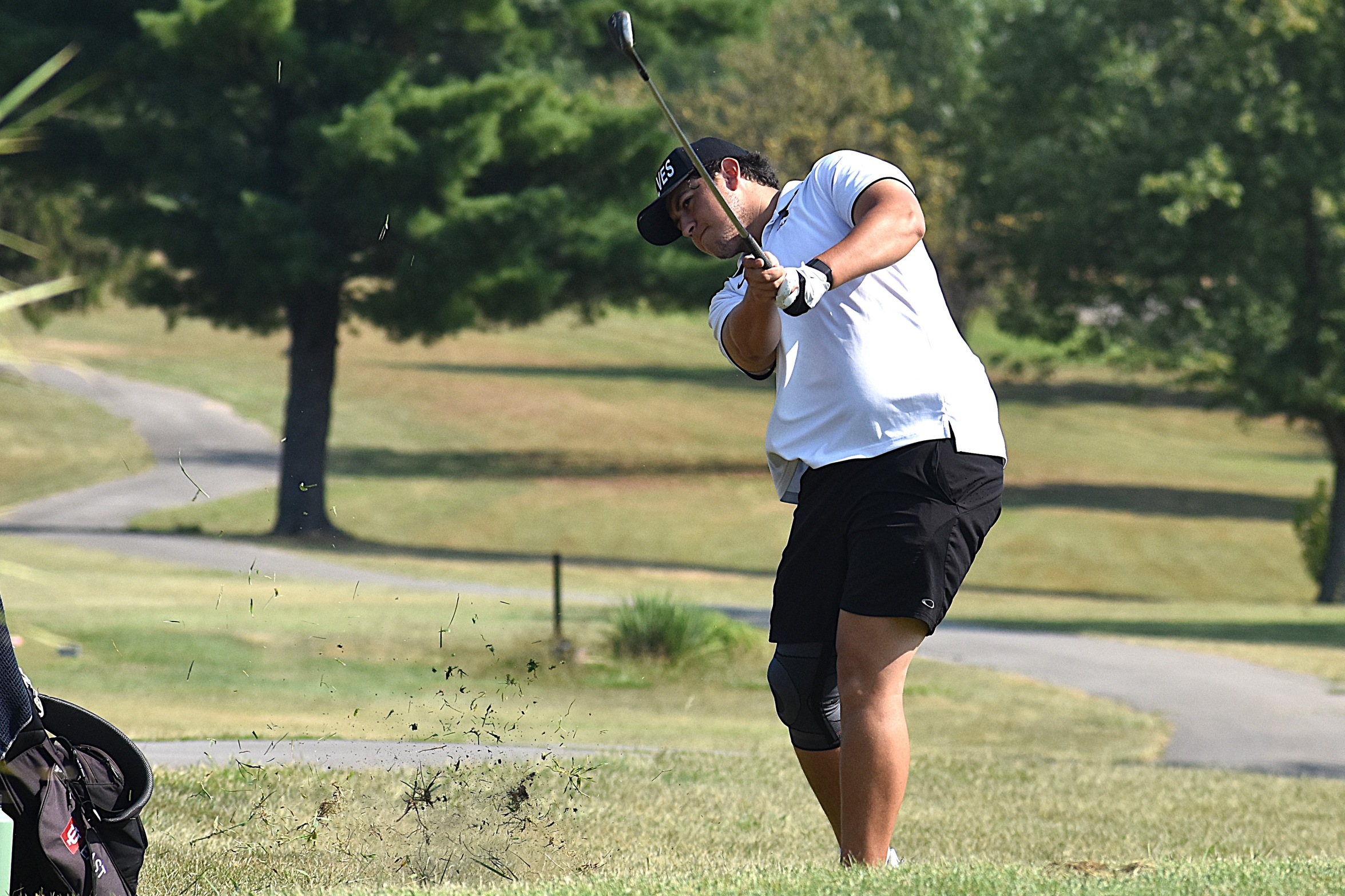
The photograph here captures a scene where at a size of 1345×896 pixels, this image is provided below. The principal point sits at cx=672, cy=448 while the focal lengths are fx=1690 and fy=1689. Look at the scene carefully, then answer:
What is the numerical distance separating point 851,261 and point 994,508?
754 mm

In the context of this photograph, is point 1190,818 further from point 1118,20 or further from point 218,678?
point 1118,20

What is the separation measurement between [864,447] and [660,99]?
3.04 feet

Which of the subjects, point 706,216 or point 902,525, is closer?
point 902,525

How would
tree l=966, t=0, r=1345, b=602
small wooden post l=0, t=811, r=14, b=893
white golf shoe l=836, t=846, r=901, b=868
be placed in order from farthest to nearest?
tree l=966, t=0, r=1345, b=602 < white golf shoe l=836, t=846, r=901, b=868 < small wooden post l=0, t=811, r=14, b=893

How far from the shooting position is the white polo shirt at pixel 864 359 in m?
3.89

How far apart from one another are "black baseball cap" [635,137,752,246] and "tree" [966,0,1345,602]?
19.0 meters

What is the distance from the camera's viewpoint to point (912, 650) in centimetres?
399

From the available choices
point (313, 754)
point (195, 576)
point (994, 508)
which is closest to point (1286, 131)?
point (195, 576)

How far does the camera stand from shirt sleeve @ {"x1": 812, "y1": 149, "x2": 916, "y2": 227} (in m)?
3.93

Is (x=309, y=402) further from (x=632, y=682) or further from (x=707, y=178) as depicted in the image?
(x=707, y=178)

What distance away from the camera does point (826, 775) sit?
427 centimetres

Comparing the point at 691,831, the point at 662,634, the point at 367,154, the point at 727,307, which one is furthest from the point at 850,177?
the point at 367,154

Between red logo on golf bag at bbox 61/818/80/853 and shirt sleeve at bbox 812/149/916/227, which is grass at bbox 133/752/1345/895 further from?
shirt sleeve at bbox 812/149/916/227

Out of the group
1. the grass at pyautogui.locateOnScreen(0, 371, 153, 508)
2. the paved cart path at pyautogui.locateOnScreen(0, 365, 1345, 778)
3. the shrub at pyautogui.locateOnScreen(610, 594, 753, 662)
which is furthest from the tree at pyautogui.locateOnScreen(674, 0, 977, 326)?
the shrub at pyautogui.locateOnScreen(610, 594, 753, 662)
